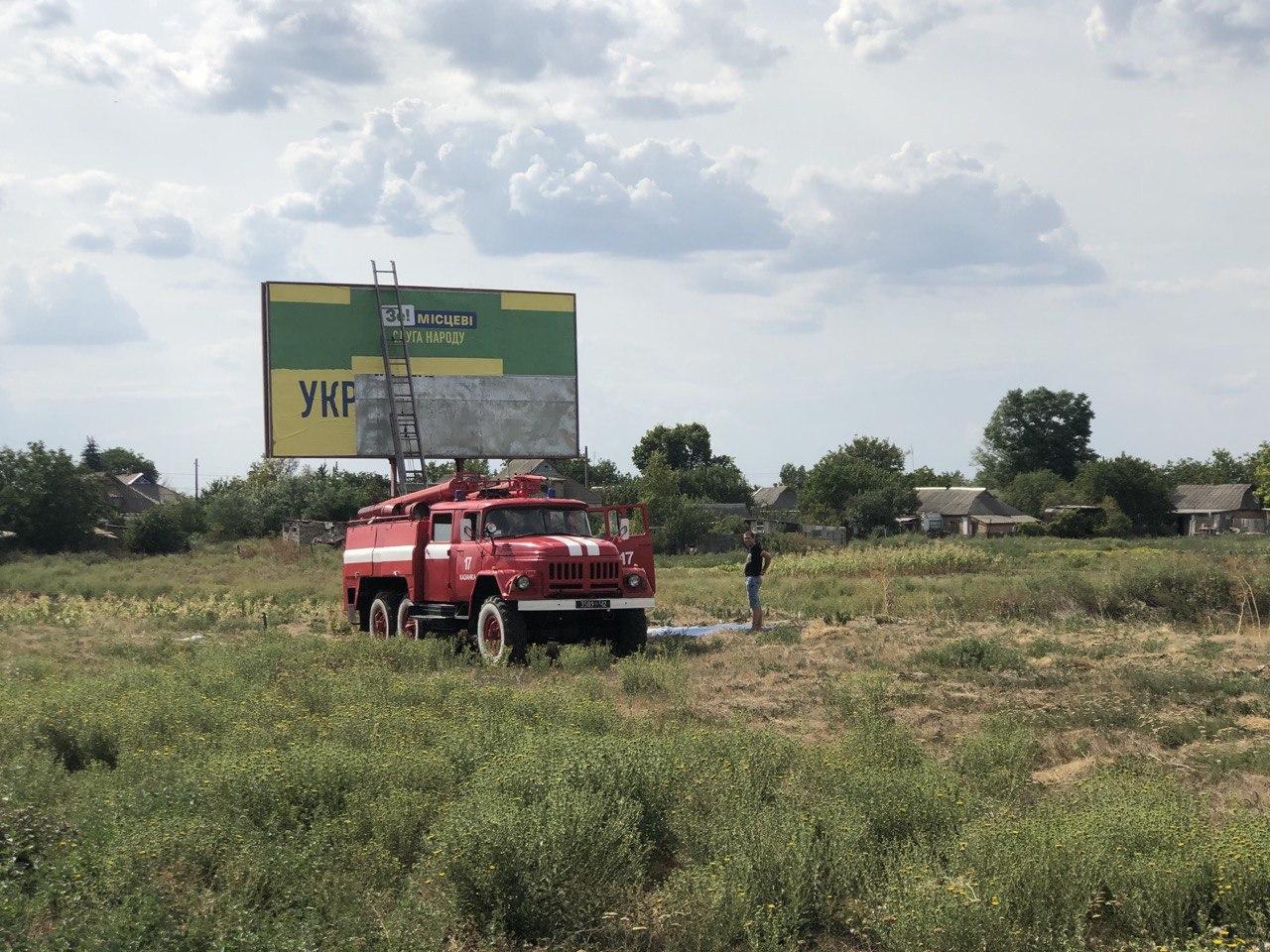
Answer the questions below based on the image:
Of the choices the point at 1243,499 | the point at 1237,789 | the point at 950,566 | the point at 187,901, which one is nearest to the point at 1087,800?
the point at 1237,789

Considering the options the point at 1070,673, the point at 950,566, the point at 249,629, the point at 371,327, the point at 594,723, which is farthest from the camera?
the point at 950,566

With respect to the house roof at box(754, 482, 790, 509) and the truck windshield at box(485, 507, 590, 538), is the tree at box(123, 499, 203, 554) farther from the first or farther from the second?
the house roof at box(754, 482, 790, 509)

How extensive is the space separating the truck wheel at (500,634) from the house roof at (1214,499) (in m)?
86.5

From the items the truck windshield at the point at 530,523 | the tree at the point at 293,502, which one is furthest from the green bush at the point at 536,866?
the tree at the point at 293,502

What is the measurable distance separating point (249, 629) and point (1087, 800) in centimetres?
1831

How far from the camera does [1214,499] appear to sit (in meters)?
97.0

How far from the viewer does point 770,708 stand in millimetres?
12695

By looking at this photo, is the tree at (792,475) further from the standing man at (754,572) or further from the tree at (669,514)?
the standing man at (754,572)

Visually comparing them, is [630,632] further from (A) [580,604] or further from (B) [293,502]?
(B) [293,502]

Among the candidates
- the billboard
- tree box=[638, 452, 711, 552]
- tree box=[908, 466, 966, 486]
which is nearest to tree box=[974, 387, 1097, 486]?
tree box=[908, 466, 966, 486]

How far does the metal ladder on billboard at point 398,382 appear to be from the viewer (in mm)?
25828

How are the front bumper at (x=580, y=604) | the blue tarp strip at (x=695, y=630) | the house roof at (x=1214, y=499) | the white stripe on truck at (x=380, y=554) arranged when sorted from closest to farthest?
the front bumper at (x=580, y=604), the white stripe on truck at (x=380, y=554), the blue tarp strip at (x=695, y=630), the house roof at (x=1214, y=499)

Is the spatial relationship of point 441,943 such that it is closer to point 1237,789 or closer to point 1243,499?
point 1237,789

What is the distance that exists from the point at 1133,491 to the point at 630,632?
259ft
